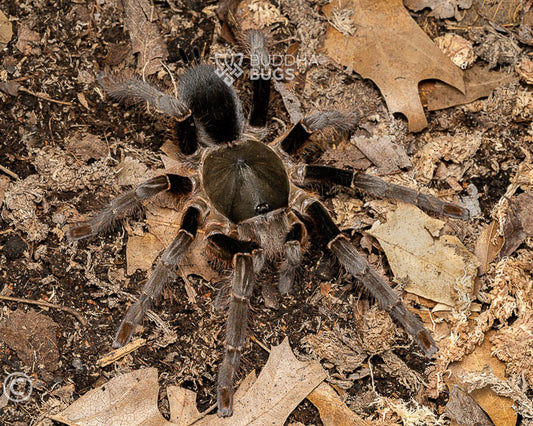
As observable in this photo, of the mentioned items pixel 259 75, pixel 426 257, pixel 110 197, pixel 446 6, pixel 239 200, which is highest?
pixel 446 6

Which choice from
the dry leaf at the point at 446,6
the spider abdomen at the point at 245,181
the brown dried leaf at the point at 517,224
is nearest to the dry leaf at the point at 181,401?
the spider abdomen at the point at 245,181

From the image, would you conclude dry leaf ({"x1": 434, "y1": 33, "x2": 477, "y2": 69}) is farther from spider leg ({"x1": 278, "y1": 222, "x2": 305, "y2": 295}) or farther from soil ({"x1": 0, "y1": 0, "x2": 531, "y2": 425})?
spider leg ({"x1": 278, "y1": 222, "x2": 305, "y2": 295})

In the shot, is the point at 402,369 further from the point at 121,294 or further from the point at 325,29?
the point at 325,29

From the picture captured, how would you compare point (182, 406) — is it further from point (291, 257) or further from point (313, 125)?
point (313, 125)

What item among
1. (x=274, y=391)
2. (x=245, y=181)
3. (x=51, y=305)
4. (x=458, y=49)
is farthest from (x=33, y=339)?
(x=458, y=49)

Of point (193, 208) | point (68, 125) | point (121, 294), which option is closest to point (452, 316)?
point (193, 208)

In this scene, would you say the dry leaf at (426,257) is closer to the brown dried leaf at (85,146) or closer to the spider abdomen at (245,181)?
the spider abdomen at (245,181)

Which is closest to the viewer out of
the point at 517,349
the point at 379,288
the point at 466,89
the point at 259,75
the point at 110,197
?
the point at 379,288
